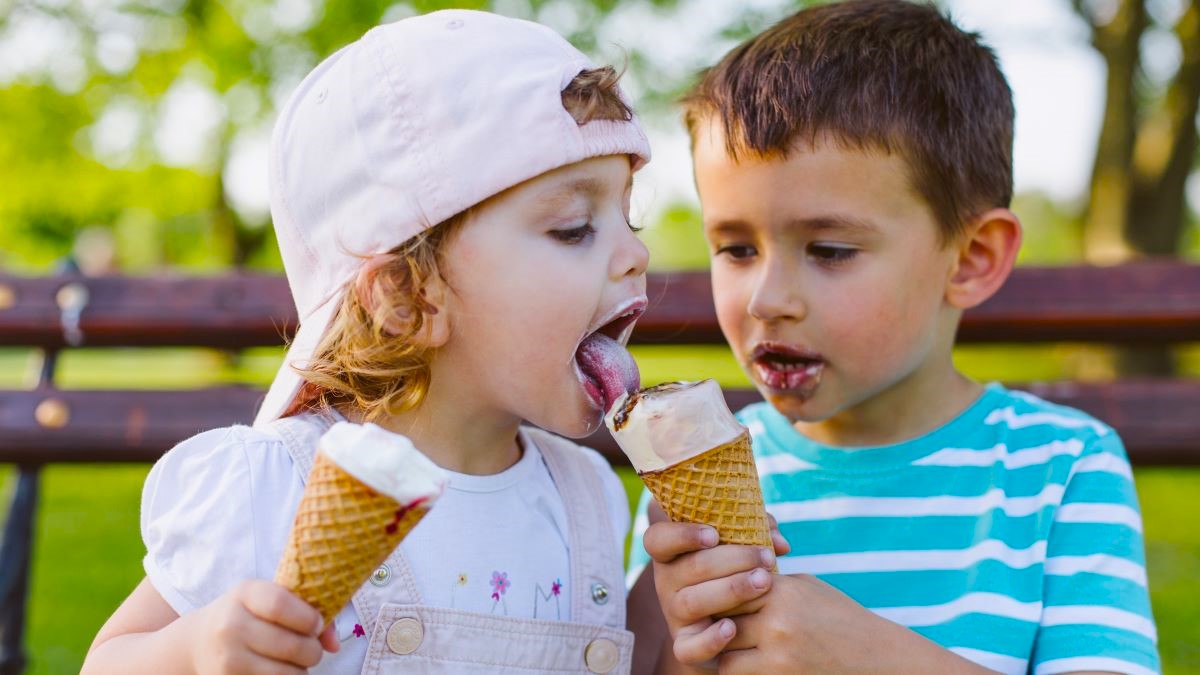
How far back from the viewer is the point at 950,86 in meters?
2.33

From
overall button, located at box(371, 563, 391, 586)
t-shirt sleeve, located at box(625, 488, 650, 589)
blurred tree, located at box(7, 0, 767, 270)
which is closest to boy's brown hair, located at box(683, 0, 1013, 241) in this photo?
t-shirt sleeve, located at box(625, 488, 650, 589)

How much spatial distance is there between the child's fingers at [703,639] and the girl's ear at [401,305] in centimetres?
64

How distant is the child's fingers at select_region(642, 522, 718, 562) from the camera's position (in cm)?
172

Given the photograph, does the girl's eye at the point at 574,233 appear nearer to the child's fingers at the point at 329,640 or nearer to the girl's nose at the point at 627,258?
the girl's nose at the point at 627,258

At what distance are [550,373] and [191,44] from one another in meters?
14.0


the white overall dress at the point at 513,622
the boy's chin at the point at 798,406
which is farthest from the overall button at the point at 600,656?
the boy's chin at the point at 798,406

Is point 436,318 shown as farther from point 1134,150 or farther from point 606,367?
point 1134,150

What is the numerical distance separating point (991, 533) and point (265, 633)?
140 cm

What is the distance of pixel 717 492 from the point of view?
1741 mm

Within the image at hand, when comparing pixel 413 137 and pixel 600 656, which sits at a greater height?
pixel 413 137

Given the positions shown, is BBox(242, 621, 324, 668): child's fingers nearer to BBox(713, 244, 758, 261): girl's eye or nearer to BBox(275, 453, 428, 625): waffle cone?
BBox(275, 453, 428, 625): waffle cone

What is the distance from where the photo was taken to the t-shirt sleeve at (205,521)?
173cm

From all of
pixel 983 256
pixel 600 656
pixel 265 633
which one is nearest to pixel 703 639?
pixel 600 656

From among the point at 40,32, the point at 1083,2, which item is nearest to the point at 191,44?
the point at 40,32
